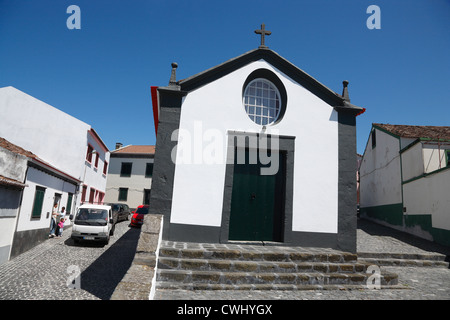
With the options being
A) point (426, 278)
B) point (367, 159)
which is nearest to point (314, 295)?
point (426, 278)

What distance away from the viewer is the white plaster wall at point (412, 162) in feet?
43.9

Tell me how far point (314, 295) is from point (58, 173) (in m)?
12.9

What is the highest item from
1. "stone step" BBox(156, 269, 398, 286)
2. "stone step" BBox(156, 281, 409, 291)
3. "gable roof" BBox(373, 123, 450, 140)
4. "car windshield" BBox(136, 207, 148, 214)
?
"gable roof" BBox(373, 123, 450, 140)

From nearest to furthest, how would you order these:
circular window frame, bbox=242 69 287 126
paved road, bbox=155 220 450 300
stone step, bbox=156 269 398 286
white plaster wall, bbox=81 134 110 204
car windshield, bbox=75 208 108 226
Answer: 1. paved road, bbox=155 220 450 300
2. stone step, bbox=156 269 398 286
3. circular window frame, bbox=242 69 287 126
4. car windshield, bbox=75 208 108 226
5. white plaster wall, bbox=81 134 110 204

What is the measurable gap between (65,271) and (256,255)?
5.63 meters

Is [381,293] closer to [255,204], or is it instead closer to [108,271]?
[255,204]

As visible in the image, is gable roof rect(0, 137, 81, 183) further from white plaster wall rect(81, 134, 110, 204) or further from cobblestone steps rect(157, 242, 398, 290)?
cobblestone steps rect(157, 242, 398, 290)

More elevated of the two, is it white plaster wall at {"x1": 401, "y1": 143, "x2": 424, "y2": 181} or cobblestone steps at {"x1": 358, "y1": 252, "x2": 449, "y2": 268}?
white plaster wall at {"x1": 401, "y1": 143, "x2": 424, "y2": 181}

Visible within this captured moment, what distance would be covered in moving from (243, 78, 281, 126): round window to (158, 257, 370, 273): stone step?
4.20 meters

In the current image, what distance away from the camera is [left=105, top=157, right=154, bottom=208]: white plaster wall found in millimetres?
29266

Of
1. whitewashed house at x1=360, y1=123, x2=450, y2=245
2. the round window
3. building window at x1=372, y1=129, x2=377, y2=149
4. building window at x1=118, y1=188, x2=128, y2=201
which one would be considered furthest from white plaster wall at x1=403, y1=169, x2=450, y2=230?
building window at x1=118, y1=188, x2=128, y2=201

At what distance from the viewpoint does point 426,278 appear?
746 centimetres

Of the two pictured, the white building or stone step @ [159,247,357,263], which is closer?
stone step @ [159,247,357,263]
